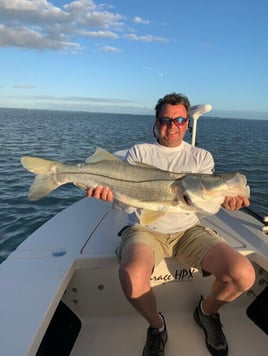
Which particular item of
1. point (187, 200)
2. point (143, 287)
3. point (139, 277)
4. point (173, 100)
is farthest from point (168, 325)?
point (173, 100)

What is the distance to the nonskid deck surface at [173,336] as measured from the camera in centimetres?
336

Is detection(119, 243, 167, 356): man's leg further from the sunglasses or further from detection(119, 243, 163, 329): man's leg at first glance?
the sunglasses

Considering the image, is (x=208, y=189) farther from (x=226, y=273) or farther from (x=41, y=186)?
(x=41, y=186)

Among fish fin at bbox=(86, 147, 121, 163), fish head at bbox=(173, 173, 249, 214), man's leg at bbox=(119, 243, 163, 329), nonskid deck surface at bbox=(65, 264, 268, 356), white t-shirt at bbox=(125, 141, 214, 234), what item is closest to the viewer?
man's leg at bbox=(119, 243, 163, 329)

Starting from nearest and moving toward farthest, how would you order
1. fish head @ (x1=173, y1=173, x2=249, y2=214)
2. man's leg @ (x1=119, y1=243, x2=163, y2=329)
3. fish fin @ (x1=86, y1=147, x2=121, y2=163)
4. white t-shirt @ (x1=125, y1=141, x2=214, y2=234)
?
man's leg @ (x1=119, y1=243, x2=163, y2=329) < fish head @ (x1=173, y1=173, x2=249, y2=214) < fish fin @ (x1=86, y1=147, x2=121, y2=163) < white t-shirt @ (x1=125, y1=141, x2=214, y2=234)

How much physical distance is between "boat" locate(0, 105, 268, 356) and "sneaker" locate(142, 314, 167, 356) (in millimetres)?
170

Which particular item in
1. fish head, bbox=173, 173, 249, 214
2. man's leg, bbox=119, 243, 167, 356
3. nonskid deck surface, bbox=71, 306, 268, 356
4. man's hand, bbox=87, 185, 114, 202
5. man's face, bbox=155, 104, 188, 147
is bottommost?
nonskid deck surface, bbox=71, 306, 268, 356

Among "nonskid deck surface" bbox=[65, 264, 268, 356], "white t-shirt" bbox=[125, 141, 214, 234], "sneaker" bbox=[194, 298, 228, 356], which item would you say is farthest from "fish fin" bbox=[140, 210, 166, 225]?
"sneaker" bbox=[194, 298, 228, 356]

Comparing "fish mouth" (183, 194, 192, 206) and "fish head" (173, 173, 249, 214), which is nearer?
A: "fish head" (173, 173, 249, 214)

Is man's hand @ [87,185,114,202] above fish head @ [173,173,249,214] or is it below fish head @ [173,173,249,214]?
below

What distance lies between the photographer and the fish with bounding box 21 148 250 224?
3179mm

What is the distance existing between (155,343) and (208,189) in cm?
145

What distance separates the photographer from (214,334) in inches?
132

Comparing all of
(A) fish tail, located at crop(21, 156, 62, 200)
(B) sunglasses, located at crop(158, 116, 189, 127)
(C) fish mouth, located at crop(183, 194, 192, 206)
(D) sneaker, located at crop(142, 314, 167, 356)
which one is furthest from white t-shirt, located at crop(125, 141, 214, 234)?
(D) sneaker, located at crop(142, 314, 167, 356)
